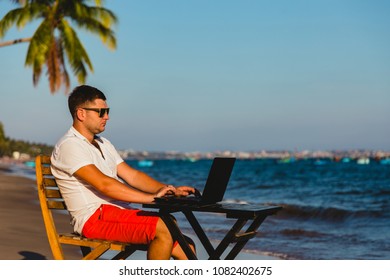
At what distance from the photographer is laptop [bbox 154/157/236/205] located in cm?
396

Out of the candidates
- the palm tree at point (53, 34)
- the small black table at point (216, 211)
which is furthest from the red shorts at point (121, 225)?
the palm tree at point (53, 34)

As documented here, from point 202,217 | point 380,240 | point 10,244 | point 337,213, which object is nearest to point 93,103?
point 10,244

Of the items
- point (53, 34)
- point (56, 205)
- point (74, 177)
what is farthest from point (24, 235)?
point (53, 34)

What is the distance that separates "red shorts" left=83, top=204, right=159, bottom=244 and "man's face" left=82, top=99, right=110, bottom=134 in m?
0.56

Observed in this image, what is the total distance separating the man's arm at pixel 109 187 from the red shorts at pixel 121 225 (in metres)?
0.11

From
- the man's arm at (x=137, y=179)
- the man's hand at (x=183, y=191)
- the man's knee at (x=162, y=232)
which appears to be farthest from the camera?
the man's arm at (x=137, y=179)

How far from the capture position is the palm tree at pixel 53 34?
23.7 m

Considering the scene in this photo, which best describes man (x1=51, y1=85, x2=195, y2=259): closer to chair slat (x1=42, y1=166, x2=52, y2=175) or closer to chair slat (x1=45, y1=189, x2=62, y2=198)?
chair slat (x1=42, y1=166, x2=52, y2=175)

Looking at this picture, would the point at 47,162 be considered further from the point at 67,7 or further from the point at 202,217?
the point at 67,7

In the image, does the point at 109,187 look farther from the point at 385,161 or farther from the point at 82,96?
the point at 385,161

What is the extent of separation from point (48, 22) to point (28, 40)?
1084 millimetres

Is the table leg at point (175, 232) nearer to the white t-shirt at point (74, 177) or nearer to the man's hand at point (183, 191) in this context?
the man's hand at point (183, 191)

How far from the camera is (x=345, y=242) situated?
1059 centimetres

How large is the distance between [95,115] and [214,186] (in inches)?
37.5
